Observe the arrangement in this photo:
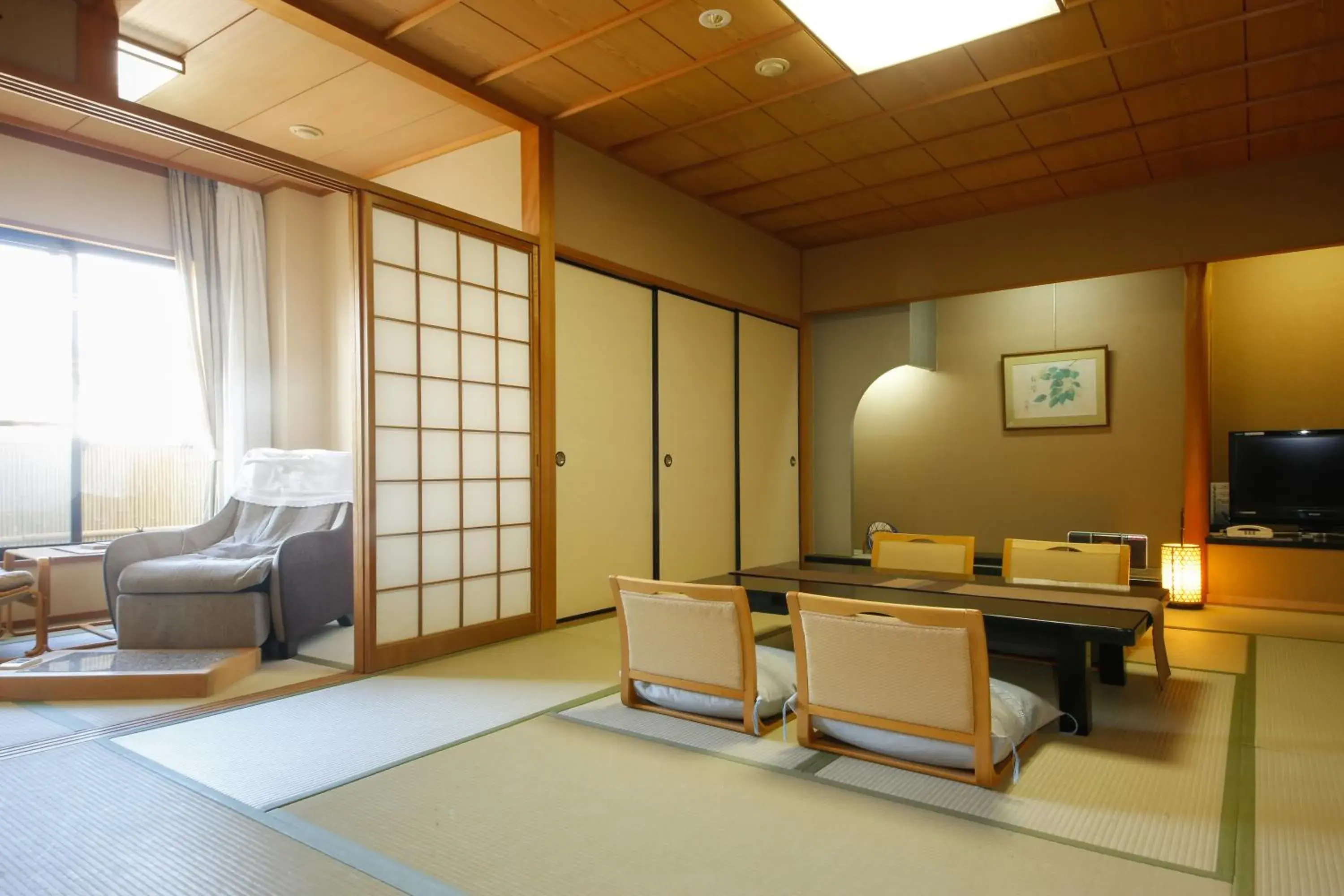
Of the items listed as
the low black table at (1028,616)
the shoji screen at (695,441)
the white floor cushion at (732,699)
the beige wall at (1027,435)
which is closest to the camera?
the low black table at (1028,616)

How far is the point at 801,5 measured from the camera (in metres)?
3.05

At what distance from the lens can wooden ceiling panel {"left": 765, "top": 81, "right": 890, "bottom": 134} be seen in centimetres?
387

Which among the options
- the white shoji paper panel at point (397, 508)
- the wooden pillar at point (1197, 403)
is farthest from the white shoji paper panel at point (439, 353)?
the wooden pillar at point (1197, 403)

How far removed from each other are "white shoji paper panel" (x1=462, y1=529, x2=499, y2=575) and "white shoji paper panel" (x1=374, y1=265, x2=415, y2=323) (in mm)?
1086

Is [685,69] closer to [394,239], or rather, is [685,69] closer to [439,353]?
[394,239]

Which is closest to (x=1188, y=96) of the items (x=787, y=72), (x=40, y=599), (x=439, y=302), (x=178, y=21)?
(x=787, y=72)

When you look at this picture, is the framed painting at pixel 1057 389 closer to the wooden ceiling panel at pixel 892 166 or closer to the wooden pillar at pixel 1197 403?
the wooden pillar at pixel 1197 403

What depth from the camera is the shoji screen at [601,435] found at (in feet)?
14.6

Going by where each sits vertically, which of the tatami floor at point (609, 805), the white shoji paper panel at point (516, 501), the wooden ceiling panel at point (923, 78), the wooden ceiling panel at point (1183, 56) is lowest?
the tatami floor at point (609, 805)

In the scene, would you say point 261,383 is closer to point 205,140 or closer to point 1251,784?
point 205,140

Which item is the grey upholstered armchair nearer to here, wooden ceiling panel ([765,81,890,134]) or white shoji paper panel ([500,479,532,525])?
white shoji paper panel ([500,479,532,525])

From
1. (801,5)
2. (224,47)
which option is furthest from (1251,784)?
(224,47)

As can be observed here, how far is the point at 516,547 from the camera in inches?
165

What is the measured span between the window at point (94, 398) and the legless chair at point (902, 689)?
173 inches
